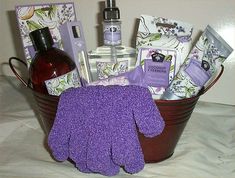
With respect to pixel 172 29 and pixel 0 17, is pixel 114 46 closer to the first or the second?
pixel 172 29

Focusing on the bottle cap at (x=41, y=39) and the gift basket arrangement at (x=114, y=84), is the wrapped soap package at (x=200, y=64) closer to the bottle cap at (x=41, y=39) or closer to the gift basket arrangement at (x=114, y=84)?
the gift basket arrangement at (x=114, y=84)

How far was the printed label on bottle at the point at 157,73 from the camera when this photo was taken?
22.8 inches

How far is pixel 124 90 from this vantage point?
47 centimetres

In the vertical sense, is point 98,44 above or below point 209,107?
above

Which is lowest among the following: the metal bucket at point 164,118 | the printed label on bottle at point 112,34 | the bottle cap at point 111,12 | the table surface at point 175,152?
the table surface at point 175,152

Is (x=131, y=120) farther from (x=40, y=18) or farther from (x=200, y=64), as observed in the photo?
(x=40, y=18)

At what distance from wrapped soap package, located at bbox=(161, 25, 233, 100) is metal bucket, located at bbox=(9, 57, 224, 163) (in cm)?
2

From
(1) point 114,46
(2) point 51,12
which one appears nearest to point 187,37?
(1) point 114,46

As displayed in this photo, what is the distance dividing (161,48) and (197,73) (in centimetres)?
8

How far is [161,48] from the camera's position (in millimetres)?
575

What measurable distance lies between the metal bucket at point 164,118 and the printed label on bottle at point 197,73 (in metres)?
0.01

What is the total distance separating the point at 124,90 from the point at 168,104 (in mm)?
A: 83

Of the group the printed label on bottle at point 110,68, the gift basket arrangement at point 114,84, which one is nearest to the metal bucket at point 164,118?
the gift basket arrangement at point 114,84

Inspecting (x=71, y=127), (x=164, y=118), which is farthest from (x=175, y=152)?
(x=71, y=127)
